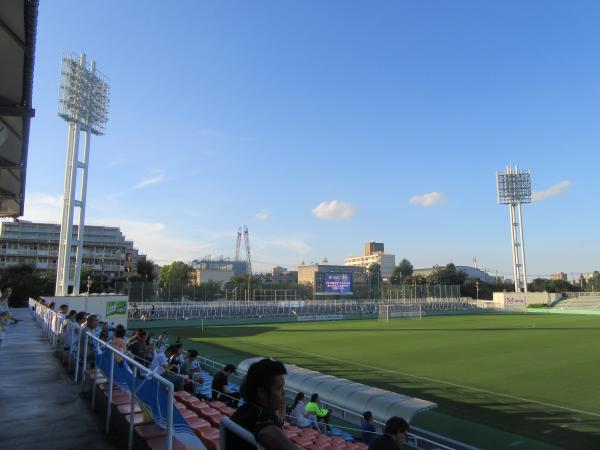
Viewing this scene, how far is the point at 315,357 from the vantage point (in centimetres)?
2611

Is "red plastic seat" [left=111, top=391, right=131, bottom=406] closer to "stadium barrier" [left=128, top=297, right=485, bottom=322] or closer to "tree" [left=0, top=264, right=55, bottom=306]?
"stadium barrier" [left=128, top=297, right=485, bottom=322]

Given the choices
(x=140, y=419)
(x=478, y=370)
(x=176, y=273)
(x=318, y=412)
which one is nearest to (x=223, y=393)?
(x=318, y=412)

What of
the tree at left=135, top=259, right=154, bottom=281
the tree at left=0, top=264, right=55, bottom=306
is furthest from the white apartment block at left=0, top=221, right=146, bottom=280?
the tree at left=0, top=264, right=55, bottom=306

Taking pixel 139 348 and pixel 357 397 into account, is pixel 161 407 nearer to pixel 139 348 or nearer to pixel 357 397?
pixel 139 348

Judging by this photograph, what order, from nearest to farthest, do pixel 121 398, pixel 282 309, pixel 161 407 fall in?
pixel 161 407 → pixel 121 398 → pixel 282 309

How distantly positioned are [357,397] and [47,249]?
98033 millimetres

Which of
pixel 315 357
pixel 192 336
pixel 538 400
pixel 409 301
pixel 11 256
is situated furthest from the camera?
pixel 11 256

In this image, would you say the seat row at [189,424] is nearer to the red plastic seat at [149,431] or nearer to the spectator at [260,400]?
the red plastic seat at [149,431]

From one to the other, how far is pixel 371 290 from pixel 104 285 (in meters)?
51.8

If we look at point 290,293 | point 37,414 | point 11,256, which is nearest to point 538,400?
point 37,414

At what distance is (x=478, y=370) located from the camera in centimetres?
2142

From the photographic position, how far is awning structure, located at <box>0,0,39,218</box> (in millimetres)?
6074

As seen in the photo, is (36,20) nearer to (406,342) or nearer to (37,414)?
(37,414)

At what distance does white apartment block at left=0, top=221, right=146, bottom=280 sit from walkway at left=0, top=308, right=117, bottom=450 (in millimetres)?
84707
